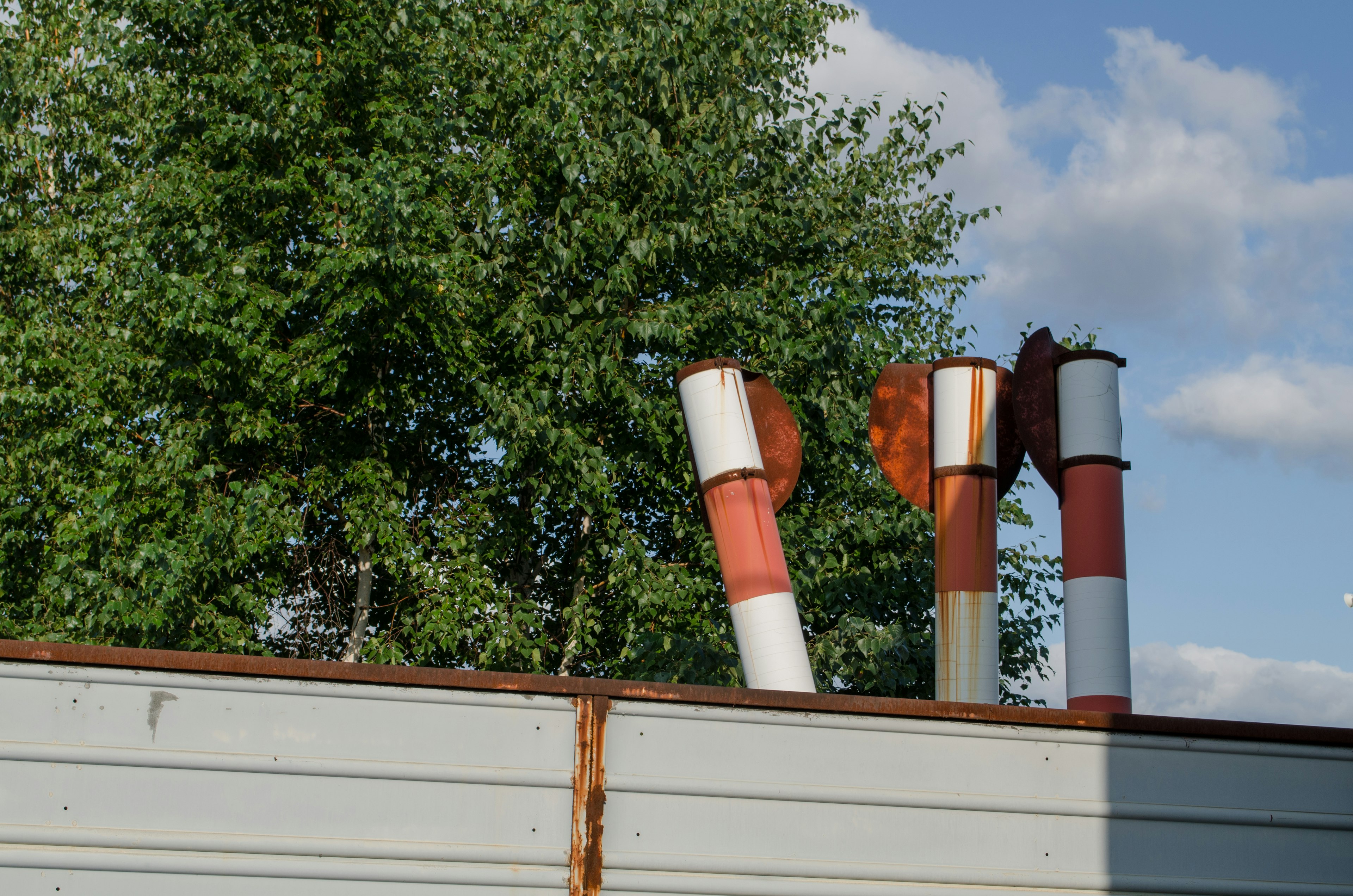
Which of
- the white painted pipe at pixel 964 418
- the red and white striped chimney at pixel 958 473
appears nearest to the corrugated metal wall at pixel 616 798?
the red and white striped chimney at pixel 958 473

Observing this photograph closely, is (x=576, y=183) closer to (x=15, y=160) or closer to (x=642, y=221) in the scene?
(x=642, y=221)

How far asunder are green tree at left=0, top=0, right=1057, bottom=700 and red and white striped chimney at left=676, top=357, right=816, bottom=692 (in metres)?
3.30

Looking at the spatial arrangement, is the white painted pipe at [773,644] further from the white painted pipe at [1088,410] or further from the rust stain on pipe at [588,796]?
the rust stain on pipe at [588,796]

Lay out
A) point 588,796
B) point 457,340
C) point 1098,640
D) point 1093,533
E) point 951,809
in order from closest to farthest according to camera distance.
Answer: point 588,796 < point 951,809 < point 1098,640 < point 1093,533 < point 457,340

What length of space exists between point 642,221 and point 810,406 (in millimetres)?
3001

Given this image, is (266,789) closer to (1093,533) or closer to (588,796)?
(588,796)

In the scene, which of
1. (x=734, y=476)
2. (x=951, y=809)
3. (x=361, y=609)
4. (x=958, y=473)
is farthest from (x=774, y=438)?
(x=361, y=609)

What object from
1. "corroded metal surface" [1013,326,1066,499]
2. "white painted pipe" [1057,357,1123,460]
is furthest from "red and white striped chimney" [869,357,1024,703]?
"white painted pipe" [1057,357,1123,460]

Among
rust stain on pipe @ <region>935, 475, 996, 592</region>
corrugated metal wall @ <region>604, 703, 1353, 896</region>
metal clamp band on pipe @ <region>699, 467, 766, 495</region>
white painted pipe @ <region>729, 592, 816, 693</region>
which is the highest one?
metal clamp band on pipe @ <region>699, 467, 766, 495</region>

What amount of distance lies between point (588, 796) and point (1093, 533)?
4.60m

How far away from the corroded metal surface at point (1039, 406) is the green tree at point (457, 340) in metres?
3.54

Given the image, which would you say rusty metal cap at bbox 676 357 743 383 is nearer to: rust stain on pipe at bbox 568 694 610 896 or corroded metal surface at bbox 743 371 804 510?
corroded metal surface at bbox 743 371 804 510

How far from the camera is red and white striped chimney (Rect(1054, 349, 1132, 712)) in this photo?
25.1 ft

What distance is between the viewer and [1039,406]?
27.1 feet
